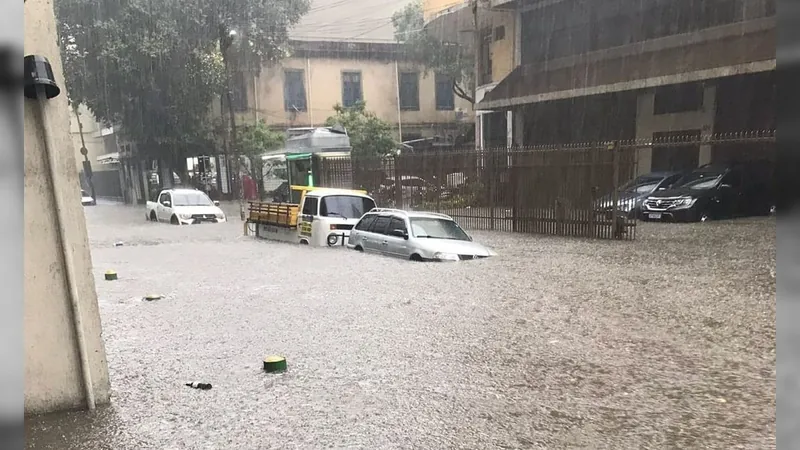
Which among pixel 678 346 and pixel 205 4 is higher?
pixel 205 4

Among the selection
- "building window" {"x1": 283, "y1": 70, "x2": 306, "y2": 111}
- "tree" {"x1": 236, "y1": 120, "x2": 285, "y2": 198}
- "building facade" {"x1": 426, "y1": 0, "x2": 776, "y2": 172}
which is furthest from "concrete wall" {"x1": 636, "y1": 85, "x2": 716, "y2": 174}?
"building window" {"x1": 283, "y1": 70, "x2": 306, "y2": 111}

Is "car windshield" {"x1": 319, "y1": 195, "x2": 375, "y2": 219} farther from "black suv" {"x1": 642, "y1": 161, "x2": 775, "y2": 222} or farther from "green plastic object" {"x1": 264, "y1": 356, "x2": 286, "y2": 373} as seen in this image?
"green plastic object" {"x1": 264, "y1": 356, "x2": 286, "y2": 373}

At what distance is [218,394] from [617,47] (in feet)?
58.3

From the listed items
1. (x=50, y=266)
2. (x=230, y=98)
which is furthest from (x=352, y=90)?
(x=50, y=266)

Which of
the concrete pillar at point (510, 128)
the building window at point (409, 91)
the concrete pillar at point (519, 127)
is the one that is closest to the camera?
the concrete pillar at point (519, 127)

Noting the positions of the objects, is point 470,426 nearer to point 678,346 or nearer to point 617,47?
point 678,346

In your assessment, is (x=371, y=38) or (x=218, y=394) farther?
(x=371, y=38)

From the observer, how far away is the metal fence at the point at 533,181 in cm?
1223

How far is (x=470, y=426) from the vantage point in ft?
12.9

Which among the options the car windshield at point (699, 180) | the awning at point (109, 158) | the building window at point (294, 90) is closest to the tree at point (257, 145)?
the building window at point (294, 90)

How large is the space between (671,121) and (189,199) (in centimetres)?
1698

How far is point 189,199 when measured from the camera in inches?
827

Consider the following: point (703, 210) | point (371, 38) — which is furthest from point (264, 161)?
point (703, 210)

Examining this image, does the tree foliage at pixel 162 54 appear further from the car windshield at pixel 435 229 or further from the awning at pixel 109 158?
the car windshield at pixel 435 229
